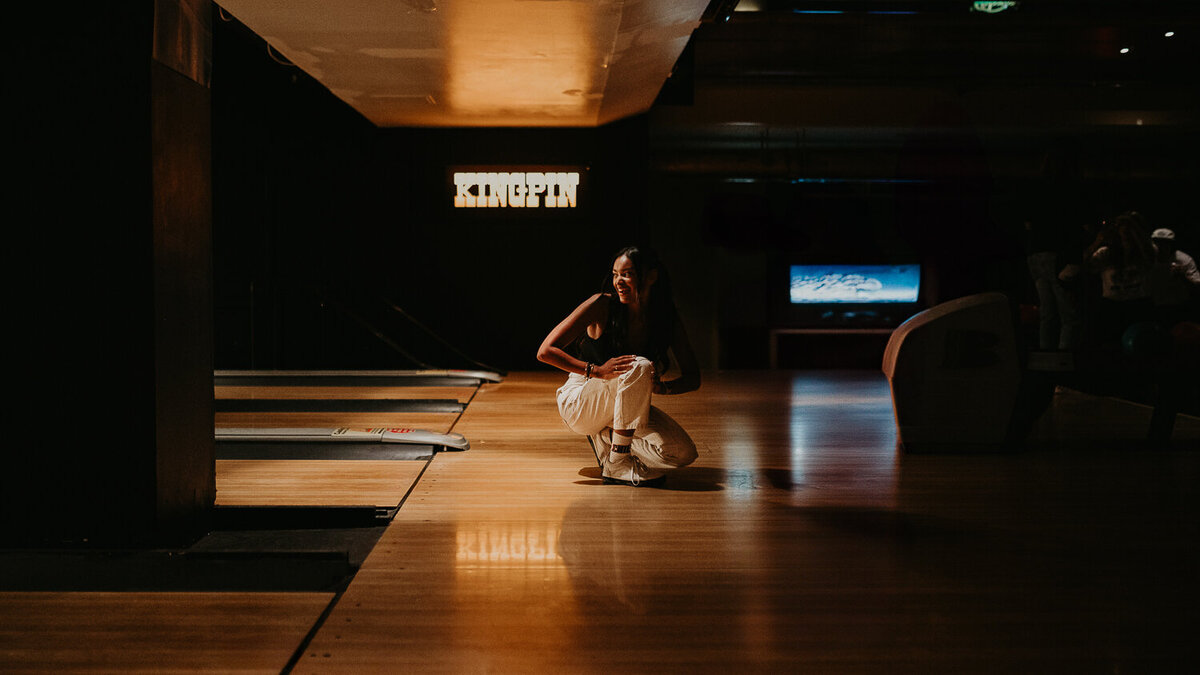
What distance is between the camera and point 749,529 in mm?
3906

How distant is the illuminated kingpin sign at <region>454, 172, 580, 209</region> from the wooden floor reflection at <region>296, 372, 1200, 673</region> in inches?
225

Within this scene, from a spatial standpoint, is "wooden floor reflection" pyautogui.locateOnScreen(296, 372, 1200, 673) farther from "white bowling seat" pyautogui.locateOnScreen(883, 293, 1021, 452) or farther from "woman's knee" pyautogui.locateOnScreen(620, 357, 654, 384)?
"woman's knee" pyautogui.locateOnScreen(620, 357, 654, 384)

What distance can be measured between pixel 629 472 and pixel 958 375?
2.24 meters

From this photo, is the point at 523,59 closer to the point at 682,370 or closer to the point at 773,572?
the point at 682,370

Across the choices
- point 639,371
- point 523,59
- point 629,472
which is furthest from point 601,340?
point 523,59

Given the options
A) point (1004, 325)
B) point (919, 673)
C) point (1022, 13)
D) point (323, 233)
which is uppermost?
point (1022, 13)

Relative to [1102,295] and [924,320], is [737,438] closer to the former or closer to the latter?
[924,320]

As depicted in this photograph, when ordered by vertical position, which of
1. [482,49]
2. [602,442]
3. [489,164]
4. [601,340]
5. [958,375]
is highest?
[482,49]

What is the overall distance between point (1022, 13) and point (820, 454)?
18.8 ft

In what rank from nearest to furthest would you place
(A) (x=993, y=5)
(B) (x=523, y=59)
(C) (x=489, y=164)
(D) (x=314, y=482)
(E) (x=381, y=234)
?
(D) (x=314, y=482)
(B) (x=523, y=59)
(A) (x=993, y=5)
(C) (x=489, y=164)
(E) (x=381, y=234)

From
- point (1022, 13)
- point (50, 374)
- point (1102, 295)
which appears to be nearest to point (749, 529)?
point (50, 374)

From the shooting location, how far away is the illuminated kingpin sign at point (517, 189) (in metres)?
11.0

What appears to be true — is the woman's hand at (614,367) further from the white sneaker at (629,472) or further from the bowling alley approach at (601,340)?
the white sneaker at (629,472)

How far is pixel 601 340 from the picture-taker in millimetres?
4660
